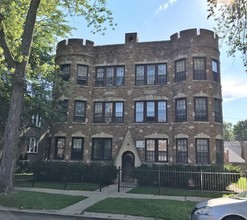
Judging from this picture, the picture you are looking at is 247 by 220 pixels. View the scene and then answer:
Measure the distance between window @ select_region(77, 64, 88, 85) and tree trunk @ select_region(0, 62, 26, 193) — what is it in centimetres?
1057

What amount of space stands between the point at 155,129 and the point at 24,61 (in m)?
12.1

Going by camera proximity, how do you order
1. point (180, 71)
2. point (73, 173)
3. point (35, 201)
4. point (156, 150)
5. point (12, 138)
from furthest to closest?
point (180, 71) → point (156, 150) → point (73, 173) → point (12, 138) → point (35, 201)

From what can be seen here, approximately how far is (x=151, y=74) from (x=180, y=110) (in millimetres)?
3994

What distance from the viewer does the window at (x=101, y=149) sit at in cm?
2375

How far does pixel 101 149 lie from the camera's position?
2394cm

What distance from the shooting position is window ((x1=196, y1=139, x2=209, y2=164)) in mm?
20844

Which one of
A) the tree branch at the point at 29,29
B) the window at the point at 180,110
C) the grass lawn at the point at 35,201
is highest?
the tree branch at the point at 29,29

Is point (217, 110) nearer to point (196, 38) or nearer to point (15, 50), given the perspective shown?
point (196, 38)

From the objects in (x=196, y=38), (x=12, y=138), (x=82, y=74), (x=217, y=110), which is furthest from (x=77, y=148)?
(x=196, y=38)

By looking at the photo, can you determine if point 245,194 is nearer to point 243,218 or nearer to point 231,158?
point 243,218

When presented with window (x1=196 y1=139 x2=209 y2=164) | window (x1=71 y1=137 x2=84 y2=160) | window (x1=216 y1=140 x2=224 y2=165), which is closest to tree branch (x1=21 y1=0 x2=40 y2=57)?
window (x1=71 y1=137 x2=84 y2=160)

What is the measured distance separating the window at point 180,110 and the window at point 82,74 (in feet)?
26.6

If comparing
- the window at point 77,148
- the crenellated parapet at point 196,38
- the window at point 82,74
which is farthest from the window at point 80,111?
the crenellated parapet at point 196,38

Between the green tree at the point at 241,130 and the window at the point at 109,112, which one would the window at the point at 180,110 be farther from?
the green tree at the point at 241,130
